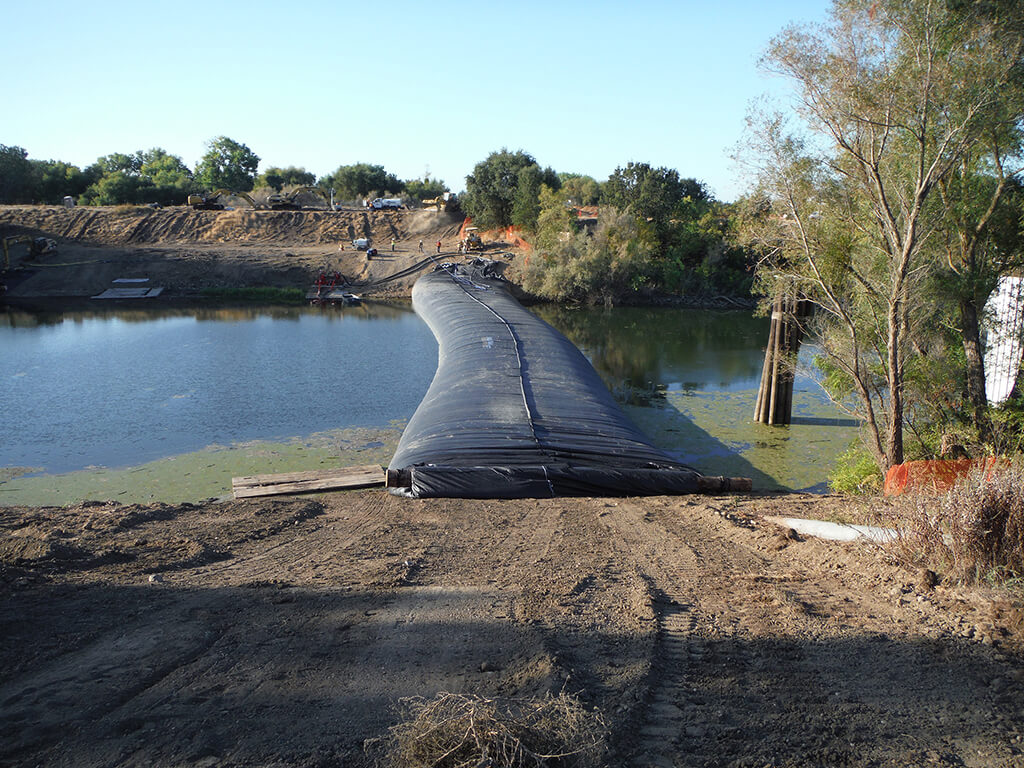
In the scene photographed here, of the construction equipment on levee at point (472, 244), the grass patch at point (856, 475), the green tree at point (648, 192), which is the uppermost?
the green tree at point (648, 192)

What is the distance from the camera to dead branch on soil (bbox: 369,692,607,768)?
121 inches

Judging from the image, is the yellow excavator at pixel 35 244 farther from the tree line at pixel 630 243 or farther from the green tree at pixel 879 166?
the green tree at pixel 879 166

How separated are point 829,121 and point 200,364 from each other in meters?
18.8

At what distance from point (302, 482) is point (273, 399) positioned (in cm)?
705

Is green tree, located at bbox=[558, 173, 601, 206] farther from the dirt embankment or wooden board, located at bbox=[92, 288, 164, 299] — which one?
wooden board, located at bbox=[92, 288, 164, 299]

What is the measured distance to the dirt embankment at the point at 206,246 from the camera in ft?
132

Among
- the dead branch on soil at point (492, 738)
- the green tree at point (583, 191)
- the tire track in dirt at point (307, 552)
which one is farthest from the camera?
the green tree at point (583, 191)

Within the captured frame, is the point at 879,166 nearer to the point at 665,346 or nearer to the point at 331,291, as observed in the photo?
the point at 665,346

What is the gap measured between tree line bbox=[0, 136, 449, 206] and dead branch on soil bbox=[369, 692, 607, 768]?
205 ft

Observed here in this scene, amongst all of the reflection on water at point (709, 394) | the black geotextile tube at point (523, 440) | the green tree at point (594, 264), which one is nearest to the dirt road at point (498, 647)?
the black geotextile tube at point (523, 440)

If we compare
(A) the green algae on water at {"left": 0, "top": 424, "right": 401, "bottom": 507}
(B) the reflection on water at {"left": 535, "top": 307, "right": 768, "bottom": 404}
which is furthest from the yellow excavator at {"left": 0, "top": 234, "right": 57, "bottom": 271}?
(A) the green algae on water at {"left": 0, "top": 424, "right": 401, "bottom": 507}

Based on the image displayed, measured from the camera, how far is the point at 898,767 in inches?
139

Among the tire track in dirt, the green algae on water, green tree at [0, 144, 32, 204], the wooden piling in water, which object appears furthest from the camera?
green tree at [0, 144, 32, 204]

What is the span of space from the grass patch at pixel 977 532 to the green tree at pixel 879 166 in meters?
5.24
